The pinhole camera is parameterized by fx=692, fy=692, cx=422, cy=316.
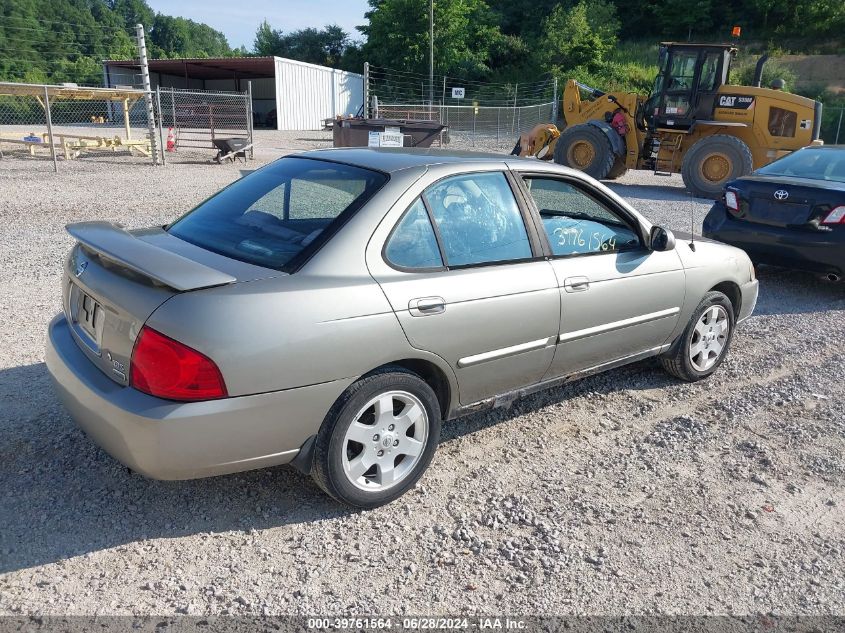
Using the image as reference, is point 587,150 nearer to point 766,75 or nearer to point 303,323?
point 303,323

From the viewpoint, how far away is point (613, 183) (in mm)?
17109

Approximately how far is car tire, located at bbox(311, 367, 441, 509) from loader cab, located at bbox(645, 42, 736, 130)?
13.6m

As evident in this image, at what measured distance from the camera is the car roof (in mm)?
3533

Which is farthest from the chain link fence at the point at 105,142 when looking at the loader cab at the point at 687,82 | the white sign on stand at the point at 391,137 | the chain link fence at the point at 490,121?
the loader cab at the point at 687,82

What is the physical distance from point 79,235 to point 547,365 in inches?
97.9

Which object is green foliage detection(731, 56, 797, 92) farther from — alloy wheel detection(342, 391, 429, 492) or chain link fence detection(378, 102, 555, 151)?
alloy wheel detection(342, 391, 429, 492)

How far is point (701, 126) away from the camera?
15344mm

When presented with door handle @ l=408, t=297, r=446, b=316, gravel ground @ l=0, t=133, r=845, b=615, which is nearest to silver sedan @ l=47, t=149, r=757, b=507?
door handle @ l=408, t=297, r=446, b=316

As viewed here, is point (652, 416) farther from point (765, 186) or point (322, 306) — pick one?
point (765, 186)

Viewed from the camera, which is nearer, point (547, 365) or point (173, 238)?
point (173, 238)

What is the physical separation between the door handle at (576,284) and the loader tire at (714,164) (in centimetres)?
1167

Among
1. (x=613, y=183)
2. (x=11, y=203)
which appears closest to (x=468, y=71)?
(x=613, y=183)

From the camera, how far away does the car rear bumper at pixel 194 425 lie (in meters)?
2.66

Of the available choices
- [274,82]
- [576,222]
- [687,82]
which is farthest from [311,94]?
[576,222]
